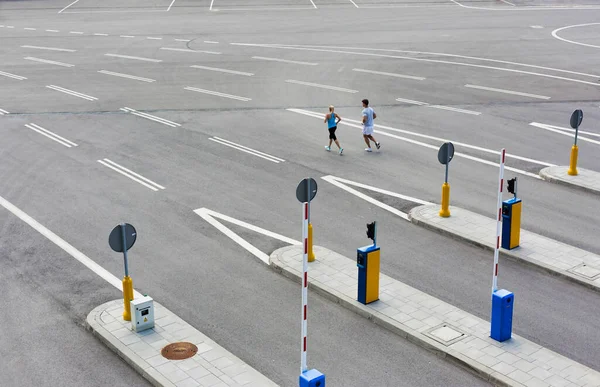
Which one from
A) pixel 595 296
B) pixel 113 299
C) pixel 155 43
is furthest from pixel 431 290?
pixel 155 43

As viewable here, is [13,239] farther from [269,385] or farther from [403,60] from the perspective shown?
[403,60]

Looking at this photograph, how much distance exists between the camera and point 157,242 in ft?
51.7

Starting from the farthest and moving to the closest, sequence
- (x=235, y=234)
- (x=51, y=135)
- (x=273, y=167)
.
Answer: (x=51, y=135) → (x=273, y=167) → (x=235, y=234)

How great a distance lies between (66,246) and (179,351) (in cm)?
538

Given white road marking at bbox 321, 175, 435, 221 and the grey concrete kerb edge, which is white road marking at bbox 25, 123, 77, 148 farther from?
the grey concrete kerb edge

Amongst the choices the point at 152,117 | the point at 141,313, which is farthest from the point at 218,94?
the point at 141,313

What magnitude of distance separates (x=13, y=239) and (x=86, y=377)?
616 centimetres

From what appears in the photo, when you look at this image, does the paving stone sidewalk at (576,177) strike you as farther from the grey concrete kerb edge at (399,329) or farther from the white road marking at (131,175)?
the white road marking at (131,175)

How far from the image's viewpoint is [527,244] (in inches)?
600

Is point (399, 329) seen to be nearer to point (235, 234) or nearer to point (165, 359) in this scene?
point (165, 359)

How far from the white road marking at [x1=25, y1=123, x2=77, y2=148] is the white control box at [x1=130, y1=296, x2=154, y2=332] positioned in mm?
12405

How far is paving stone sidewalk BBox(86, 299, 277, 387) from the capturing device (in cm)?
1062

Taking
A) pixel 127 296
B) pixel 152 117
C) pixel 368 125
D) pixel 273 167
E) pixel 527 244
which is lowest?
pixel 527 244

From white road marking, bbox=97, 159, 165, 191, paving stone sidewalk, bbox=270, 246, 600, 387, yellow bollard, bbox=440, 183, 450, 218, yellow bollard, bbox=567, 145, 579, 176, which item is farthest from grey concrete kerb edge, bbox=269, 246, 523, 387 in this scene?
yellow bollard, bbox=567, 145, 579, 176
